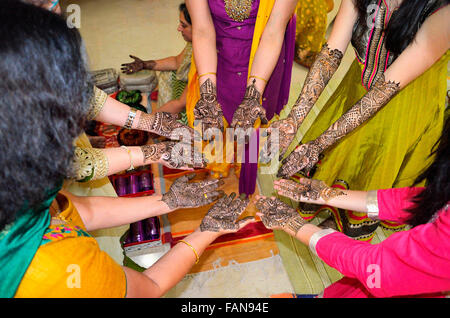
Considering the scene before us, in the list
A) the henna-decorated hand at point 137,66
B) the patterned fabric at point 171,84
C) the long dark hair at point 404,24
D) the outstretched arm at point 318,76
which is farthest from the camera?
the henna-decorated hand at point 137,66

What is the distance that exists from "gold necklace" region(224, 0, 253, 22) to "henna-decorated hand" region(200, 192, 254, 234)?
893 millimetres

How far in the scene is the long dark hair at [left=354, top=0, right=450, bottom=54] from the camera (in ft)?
4.23

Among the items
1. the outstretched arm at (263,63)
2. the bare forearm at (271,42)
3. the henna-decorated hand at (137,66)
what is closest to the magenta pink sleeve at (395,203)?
the outstretched arm at (263,63)

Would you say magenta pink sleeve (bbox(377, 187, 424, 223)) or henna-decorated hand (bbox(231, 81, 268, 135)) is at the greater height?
henna-decorated hand (bbox(231, 81, 268, 135))

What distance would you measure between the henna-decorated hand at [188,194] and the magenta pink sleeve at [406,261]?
0.64 meters

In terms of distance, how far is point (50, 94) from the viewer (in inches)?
27.8

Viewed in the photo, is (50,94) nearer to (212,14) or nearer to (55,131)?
(55,131)

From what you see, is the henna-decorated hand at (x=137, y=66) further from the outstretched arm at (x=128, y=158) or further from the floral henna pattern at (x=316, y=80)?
the floral henna pattern at (x=316, y=80)

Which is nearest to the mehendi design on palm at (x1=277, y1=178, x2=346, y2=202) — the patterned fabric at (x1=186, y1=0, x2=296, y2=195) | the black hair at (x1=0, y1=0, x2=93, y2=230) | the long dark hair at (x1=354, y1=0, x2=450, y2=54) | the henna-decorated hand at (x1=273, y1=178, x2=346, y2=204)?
the henna-decorated hand at (x1=273, y1=178, x2=346, y2=204)

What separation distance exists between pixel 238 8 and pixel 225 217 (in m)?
1.01

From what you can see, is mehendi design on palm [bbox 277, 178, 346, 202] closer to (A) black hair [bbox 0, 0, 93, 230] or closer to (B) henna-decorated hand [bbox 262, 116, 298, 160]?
(B) henna-decorated hand [bbox 262, 116, 298, 160]

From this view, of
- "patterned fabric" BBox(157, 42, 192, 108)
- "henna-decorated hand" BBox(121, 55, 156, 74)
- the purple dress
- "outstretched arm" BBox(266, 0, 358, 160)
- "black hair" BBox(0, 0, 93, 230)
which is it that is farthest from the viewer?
"henna-decorated hand" BBox(121, 55, 156, 74)

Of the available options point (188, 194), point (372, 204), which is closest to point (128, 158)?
point (188, 194)

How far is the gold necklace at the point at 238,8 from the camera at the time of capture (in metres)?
1.65
